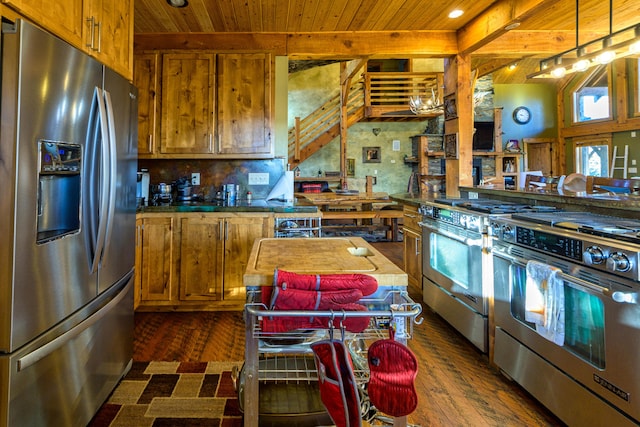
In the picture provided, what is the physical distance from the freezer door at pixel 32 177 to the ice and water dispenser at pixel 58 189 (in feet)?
0.03

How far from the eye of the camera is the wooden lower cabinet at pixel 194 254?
3.25 meters

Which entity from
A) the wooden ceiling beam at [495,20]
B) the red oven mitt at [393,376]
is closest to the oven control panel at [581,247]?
the red oven mitt at [393,376]

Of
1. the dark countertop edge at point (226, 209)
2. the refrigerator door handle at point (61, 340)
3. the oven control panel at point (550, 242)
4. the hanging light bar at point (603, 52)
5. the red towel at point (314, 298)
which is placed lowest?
the refrigerator door handle at point (61, 340)

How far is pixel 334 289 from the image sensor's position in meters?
1.08

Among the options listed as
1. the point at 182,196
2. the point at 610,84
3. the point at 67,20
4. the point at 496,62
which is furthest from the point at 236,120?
the point at 610,84

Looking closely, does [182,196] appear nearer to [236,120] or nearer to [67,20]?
[236,120]

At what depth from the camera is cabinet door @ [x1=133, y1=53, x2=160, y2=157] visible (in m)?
3.58

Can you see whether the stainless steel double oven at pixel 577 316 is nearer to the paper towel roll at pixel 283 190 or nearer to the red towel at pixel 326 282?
the red towel at pixel 326 282

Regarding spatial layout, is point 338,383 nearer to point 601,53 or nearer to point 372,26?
point 601,53

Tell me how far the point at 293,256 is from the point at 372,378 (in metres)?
0.64

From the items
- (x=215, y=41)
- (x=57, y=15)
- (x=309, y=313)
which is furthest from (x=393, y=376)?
(x=215, y=41)

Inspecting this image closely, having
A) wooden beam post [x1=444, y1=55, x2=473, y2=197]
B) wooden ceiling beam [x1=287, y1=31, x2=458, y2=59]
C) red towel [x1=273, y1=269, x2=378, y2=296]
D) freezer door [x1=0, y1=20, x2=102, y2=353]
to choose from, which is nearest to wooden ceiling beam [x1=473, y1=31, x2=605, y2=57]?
wooden beam post [x1=444, y1=55, x2=473, y2=197]

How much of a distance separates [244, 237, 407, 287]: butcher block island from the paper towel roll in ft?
6.27

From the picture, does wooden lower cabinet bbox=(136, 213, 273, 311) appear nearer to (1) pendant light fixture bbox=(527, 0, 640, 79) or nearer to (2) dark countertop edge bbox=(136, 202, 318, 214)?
(2) dark countertop edge bbox=(136, 202, 318, 214)
